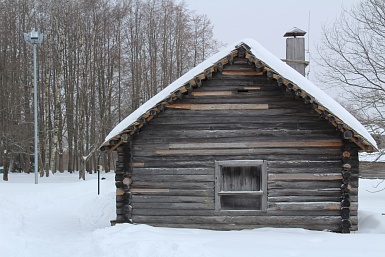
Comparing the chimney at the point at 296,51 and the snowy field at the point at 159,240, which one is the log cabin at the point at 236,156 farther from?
the chimney at the point at 296,51

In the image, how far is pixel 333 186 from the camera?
1131 cm

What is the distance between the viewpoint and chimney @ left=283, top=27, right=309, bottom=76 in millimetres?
15836

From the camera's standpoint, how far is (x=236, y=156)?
11391 mm

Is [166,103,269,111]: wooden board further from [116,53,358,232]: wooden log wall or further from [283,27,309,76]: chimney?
[283,27,309,76]: chimney

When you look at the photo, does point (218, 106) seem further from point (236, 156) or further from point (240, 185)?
point (240, 185)

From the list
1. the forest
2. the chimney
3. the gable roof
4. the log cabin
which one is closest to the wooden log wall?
the log cabin

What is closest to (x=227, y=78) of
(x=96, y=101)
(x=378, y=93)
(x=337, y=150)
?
(x=337, y=150)

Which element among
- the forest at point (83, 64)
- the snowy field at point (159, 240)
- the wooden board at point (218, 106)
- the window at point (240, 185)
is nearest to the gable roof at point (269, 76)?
the wooden board at point (218, 106)

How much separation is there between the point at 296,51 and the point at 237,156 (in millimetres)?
6336

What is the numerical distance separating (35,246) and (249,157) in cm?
565

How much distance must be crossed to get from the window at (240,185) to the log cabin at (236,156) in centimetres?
4

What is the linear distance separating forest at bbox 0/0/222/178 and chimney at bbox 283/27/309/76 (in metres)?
20.1

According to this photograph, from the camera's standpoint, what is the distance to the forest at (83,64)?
3309 centimetres

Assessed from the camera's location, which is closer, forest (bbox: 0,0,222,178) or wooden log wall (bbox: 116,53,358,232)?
wooden log wall (bbox: 116,53,358,232)
